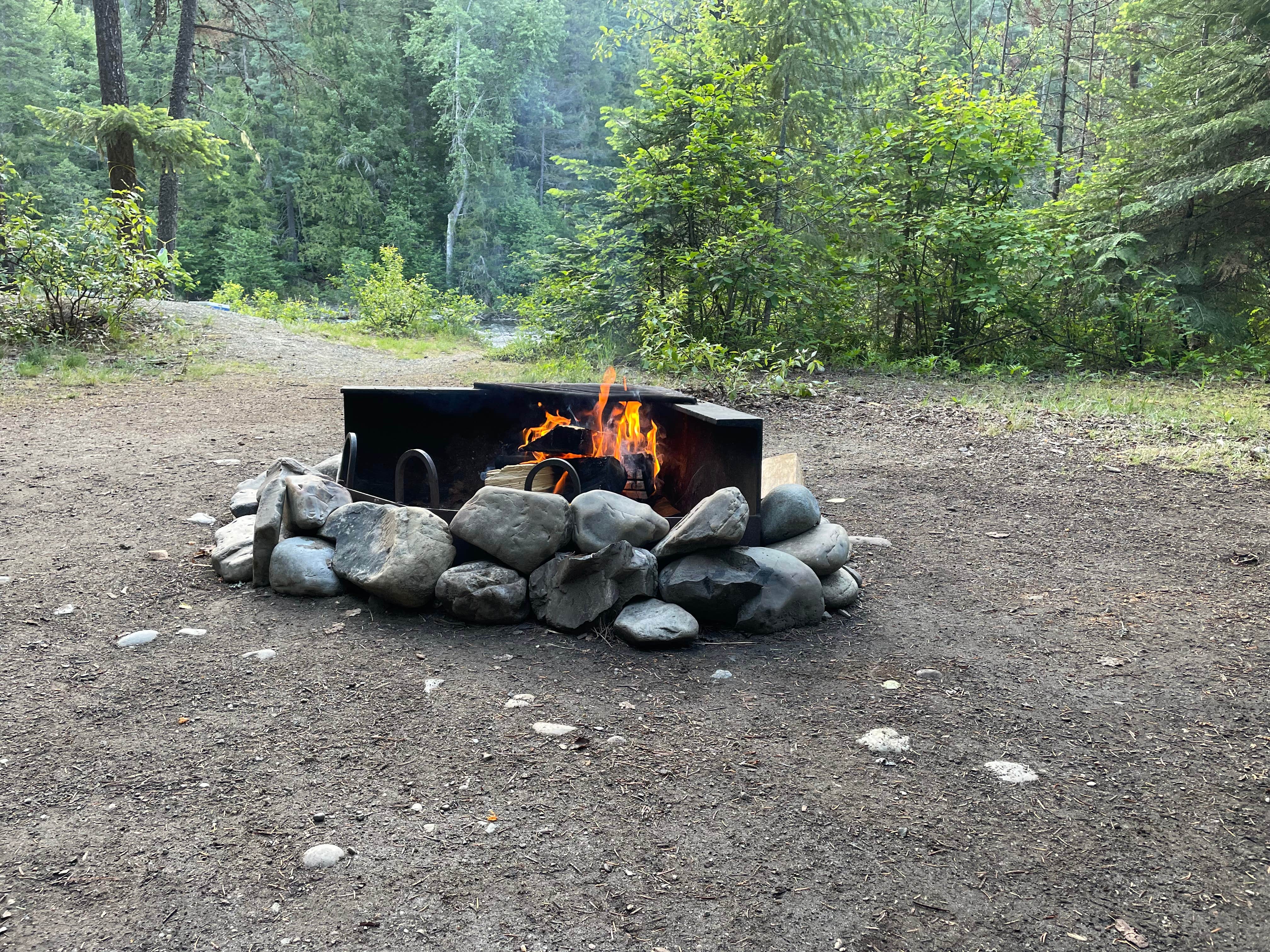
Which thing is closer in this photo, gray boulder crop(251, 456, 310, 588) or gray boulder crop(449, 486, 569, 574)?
gray boulder crop(449, 486, 569, 574)

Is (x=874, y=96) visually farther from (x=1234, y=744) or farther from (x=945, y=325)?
(x=1234, y=744)

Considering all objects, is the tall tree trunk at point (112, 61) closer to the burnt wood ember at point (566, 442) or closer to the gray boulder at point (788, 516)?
the burnt wood ember at point (566, 442)

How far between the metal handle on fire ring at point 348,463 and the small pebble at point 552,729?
1626 millimetres

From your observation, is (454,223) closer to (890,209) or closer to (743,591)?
(890,209)

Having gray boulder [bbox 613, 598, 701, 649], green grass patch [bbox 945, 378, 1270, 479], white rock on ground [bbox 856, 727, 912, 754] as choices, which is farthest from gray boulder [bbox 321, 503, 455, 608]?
green grass patch [bbox 945, 378, 1270, 479]

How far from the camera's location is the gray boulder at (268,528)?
276 centimetres

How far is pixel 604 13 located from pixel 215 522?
3779 cm

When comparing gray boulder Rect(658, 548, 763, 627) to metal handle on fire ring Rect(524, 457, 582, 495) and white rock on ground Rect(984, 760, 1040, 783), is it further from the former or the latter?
white rock on ground Rect(984, 760, 1040, 783)

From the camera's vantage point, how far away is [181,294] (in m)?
26.8

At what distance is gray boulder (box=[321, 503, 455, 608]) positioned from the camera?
2541 millimetres

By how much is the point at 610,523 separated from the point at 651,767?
2.99ft

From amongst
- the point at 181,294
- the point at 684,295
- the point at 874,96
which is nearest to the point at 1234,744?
the point at 684,295

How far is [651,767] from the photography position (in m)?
1.81

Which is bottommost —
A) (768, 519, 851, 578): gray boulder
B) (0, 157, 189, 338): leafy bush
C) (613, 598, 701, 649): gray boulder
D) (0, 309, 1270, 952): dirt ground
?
(0, 309, 1270, 952): dirt ground
